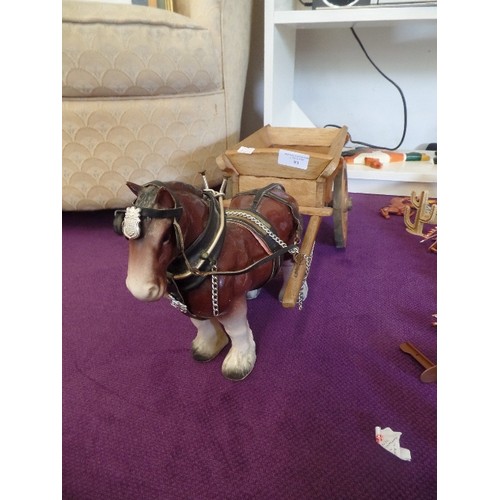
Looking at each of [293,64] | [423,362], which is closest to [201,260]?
[423,362]

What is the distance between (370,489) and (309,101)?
1.43 meters

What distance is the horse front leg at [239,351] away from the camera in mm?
649

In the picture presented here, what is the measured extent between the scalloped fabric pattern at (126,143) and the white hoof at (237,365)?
64 centimetres

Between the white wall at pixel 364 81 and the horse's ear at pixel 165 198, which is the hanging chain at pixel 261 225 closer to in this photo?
the horse's ear at pixel 165 198

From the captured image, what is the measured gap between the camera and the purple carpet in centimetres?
52

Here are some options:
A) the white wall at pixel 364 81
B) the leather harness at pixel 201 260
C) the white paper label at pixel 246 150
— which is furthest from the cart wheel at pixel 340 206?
the white wall at pixel 364 81

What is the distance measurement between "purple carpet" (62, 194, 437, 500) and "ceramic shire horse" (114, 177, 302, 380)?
0.07m

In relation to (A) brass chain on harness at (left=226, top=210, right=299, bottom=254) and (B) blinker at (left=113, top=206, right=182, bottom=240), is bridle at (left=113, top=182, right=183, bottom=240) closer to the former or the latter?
(B) blinker at (left=113, top=206, right=182, bottom=240)

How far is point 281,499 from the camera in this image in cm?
50

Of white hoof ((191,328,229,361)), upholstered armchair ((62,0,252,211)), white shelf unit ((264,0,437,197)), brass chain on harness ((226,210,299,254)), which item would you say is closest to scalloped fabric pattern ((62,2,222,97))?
upholstered armchair ((62,0,252,211))

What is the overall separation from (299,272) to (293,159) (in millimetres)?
244

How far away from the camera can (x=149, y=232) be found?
0.47 m

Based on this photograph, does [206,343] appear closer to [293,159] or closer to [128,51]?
[293,159]
